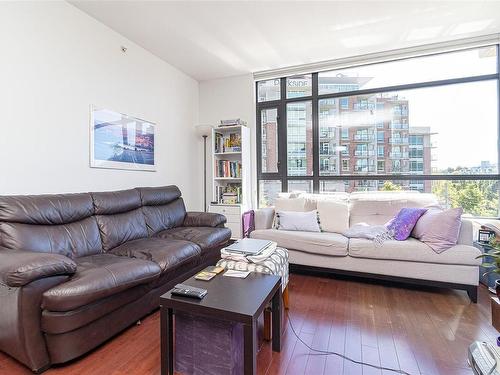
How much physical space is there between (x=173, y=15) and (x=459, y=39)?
3200 mm

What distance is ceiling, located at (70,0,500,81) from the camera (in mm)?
2463

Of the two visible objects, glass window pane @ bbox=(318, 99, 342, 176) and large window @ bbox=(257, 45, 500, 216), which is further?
glass window pane @ bbox=(318, 99, 342, 176)

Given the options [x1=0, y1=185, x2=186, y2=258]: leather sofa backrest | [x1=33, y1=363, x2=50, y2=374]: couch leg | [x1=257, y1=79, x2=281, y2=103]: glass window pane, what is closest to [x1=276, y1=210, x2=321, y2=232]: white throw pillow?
[x1=0, y1=185, x2=186, y2=258]: leather sofa backrest

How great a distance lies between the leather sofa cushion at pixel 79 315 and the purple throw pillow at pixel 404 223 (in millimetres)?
2357

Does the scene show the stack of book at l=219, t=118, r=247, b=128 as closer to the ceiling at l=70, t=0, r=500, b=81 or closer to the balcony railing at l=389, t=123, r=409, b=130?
the ceiling at l=70, t=0, r=500, b=81

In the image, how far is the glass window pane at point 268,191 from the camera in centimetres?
409

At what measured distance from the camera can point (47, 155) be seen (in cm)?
226

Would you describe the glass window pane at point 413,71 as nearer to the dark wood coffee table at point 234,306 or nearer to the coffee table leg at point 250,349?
the dark wood coffee table at point 234,306

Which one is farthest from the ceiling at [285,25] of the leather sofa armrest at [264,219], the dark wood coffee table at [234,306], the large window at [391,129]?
the dark wood coffee table at [234,306]

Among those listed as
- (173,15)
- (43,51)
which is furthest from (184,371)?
(173,15)

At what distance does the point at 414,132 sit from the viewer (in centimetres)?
336

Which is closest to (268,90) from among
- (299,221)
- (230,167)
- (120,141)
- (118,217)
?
(230,167)

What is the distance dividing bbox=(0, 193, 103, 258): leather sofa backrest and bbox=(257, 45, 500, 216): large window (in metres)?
2.51

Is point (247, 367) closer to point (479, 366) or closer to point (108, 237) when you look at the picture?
point (479, 366)
